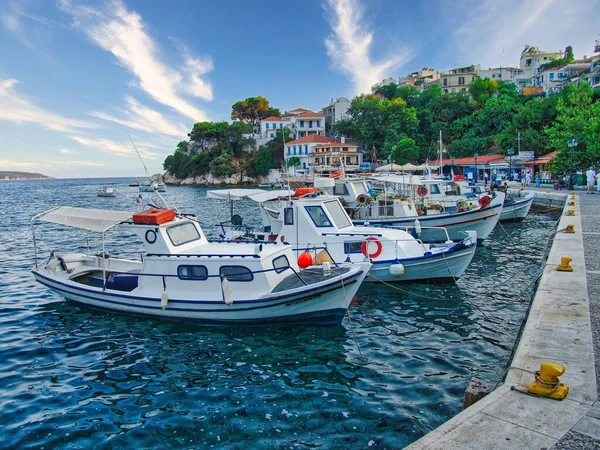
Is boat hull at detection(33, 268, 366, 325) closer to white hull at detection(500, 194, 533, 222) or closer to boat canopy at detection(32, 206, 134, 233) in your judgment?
boat canopy at detection(32, 206, 134, 233)

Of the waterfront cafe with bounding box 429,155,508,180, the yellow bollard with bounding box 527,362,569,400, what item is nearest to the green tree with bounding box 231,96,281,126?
the waterfront cafe with bounding box 429,155,508,180

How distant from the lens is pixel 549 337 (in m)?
7.65

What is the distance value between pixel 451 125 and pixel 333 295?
3374 inches

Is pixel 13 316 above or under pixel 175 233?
under

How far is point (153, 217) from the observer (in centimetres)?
1265

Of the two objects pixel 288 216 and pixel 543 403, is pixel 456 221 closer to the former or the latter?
pixel 288 216

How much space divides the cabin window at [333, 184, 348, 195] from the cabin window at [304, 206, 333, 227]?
7513 millimetres

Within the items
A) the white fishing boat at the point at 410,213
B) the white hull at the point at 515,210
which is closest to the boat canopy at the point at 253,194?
the white fishing boat at the point at 410,213

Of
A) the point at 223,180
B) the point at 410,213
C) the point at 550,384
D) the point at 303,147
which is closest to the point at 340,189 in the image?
the point at 410,213

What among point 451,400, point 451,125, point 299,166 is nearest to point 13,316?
point 451,400

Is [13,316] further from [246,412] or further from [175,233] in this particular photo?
[246,412]

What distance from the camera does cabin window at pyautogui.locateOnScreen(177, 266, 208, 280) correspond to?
12008 mm

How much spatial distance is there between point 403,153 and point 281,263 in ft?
222

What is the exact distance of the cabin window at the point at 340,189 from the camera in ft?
77.7
